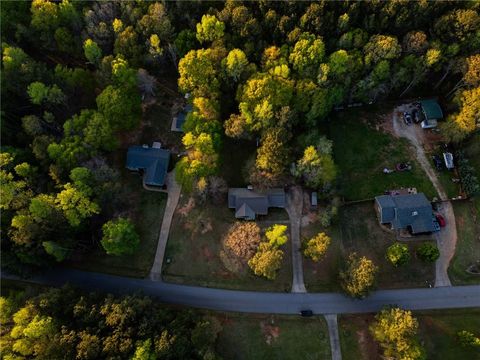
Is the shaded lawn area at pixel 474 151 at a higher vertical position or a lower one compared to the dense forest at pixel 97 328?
higher

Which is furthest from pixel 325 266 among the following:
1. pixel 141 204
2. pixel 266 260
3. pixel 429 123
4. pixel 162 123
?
pixel 162 123

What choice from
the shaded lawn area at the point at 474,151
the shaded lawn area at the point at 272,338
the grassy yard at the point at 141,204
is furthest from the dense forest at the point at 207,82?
the shaded lawn area at the point at 272,338

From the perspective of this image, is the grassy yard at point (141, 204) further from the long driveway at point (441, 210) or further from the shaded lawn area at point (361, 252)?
the long driveway at point (441, 210)

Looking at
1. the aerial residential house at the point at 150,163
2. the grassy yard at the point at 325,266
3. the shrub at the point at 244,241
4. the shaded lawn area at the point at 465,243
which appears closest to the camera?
the shrub at the point at 244,241

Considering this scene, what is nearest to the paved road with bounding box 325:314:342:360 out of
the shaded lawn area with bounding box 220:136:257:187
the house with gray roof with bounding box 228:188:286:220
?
the house with gray roof with bounding box 228:188:286:220

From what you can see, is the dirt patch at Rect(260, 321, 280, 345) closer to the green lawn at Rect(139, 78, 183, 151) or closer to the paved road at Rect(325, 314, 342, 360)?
the paved road at Rect(325, 314, 342, 360)
